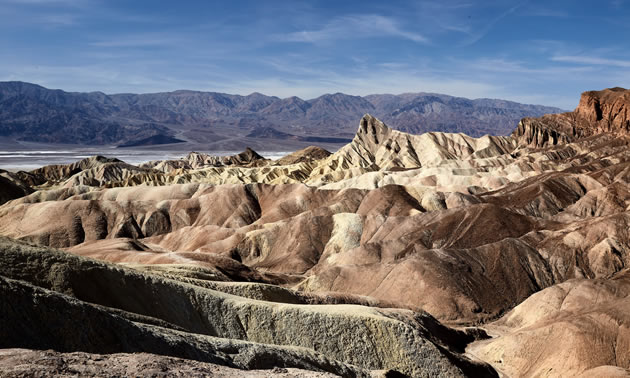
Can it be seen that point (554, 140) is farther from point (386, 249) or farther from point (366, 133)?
point (386, 249)

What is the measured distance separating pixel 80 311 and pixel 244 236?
53518mm

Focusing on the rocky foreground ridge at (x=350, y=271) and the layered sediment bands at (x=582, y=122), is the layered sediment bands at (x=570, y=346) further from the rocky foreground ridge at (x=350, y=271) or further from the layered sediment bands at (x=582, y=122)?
the layered sediment bands at (x=582, y=122)

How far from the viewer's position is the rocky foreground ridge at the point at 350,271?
1023 inches

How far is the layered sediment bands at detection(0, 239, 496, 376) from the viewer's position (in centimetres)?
1989

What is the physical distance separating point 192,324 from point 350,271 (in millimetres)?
28762

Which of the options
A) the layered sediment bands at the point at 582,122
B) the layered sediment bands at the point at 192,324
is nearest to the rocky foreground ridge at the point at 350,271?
the layered sediment bands at the point at 192,324

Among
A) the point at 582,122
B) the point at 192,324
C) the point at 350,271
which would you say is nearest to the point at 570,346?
the point at 192,324

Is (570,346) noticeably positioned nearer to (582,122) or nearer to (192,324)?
(192,324)

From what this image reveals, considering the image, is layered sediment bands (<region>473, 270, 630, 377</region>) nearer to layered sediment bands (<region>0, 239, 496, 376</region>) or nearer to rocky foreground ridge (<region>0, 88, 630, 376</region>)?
rocky foreground ridge (<region>0, 88, 630, 376</region>)

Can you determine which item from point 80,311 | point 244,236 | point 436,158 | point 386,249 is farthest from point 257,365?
point 436,158

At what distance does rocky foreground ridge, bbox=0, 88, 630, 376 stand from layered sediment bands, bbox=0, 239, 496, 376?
0.08 meters

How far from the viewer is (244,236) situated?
74.0m

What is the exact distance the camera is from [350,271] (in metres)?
57.1

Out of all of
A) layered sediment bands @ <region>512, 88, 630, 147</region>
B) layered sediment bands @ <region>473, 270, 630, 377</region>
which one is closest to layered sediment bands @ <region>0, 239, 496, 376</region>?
layered sediment bands @ <region>473, 270, 630, 377</region>
